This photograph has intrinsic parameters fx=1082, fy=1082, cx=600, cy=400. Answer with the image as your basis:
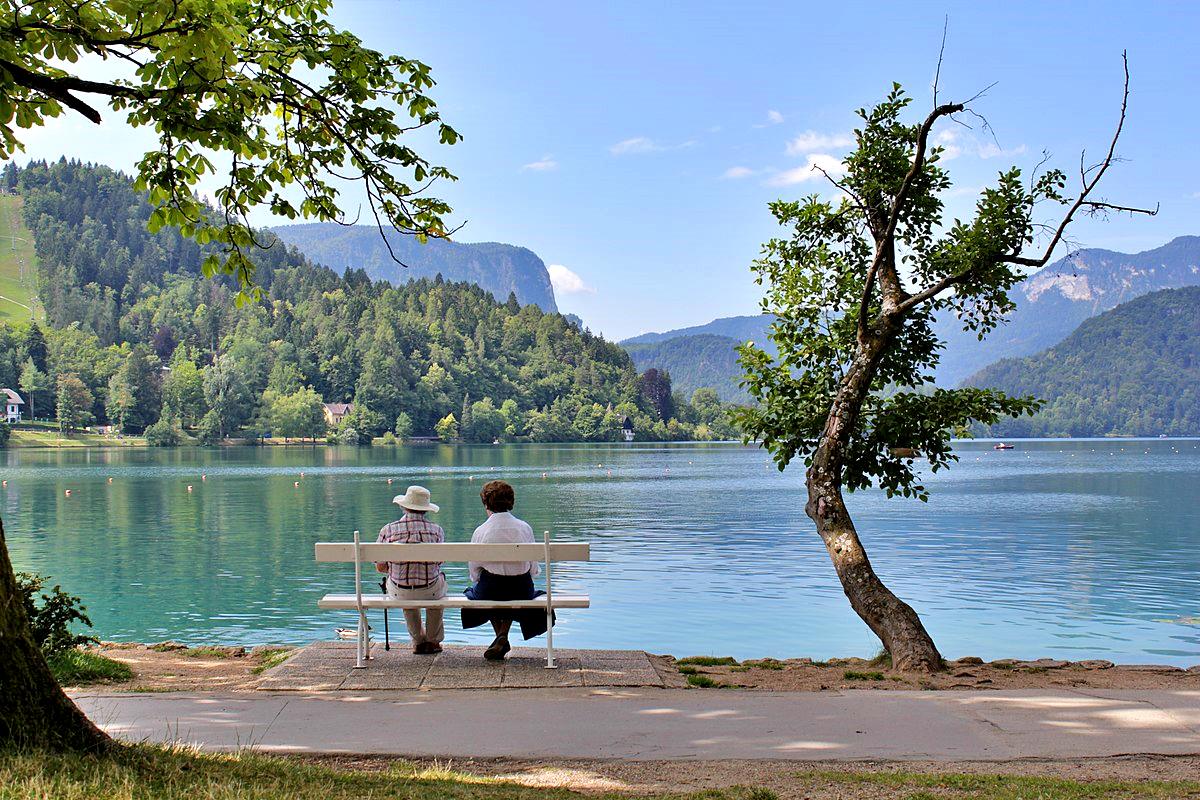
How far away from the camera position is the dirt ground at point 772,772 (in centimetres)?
629

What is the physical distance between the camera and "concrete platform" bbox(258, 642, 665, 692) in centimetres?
934

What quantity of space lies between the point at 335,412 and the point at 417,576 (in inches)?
7452

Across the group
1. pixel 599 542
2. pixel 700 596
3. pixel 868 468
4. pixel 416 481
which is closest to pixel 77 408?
pixel 416 481

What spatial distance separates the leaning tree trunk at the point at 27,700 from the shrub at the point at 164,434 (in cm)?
17181

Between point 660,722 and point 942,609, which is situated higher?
point 660,722

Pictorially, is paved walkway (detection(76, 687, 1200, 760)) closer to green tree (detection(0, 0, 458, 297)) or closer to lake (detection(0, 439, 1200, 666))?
green tree (detection(0, 0, 458, 297))

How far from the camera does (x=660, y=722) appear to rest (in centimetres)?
784

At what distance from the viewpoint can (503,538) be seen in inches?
437

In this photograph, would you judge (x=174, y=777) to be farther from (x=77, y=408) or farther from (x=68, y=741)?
(x=77, y=408)

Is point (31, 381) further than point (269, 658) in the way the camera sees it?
Yes

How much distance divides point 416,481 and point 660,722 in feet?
224

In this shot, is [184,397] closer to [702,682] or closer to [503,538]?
[503,538]

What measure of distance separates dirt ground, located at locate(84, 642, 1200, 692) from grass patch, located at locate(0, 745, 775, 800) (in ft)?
10.6

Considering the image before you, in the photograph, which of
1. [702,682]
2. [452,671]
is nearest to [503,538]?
[452,671]
